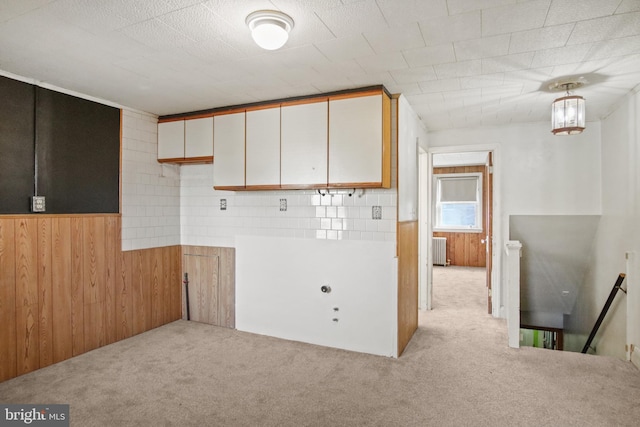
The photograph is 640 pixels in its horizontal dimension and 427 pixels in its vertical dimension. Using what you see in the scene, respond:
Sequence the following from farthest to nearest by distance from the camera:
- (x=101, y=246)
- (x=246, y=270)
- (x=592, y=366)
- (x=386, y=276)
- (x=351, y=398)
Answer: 1. (x=246, y=270)
2. (x=101, y=246)
3. (x=386, y=276)
4. (x=592, y=366)
5. (x=351, y=398)

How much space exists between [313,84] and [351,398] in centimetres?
249

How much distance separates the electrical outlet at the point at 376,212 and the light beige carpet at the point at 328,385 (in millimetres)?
1276

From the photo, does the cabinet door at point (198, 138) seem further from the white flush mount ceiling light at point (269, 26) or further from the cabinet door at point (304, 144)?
the white flush mount ceiling light at point (269, 26)

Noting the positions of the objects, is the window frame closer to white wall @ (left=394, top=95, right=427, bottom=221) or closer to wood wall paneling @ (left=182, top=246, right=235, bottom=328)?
white wall @ (left=394, top=95, right=427, bottom=221)

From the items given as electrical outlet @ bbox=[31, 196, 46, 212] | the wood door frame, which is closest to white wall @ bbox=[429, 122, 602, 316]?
the wood door frame

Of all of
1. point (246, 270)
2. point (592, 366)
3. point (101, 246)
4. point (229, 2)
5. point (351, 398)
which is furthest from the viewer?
point (246, 270)

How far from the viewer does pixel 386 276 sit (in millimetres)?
3250

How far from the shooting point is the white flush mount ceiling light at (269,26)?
191cm

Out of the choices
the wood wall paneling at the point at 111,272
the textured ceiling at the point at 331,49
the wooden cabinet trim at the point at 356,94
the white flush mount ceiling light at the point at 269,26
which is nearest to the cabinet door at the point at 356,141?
the wooden cabinet trim at the point at 356,94

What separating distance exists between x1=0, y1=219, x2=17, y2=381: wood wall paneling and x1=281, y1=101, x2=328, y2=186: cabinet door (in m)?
2.24

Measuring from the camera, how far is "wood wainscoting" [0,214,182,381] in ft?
9.32

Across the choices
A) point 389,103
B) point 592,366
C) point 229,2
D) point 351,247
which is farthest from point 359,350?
point 229,2

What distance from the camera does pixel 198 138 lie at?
391 cm

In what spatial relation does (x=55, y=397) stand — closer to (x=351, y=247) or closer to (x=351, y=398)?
(x=351, y=398)
